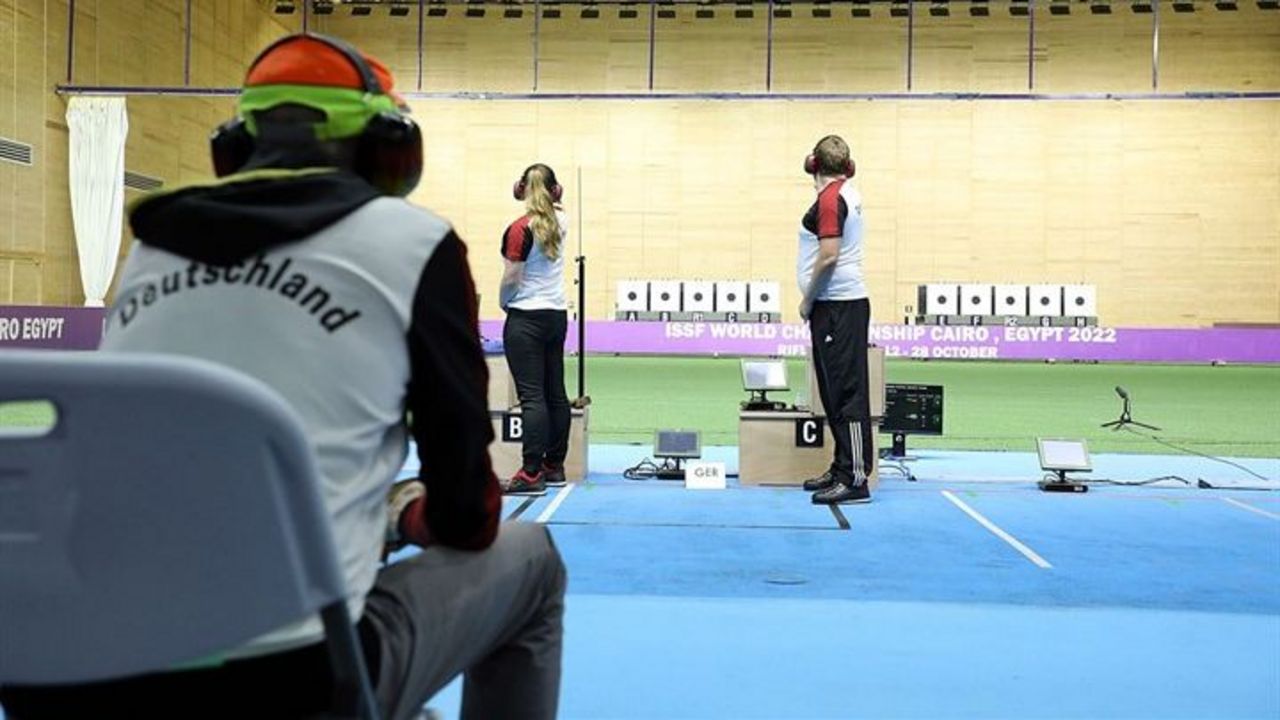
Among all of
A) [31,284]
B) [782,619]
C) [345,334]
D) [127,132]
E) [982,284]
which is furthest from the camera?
[982,284]

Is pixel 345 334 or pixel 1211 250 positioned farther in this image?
pixel 1211 250

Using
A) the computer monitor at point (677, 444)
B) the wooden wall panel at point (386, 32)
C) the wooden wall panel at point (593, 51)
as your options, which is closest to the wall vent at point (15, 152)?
the wooden wall panel at point (386, 32)

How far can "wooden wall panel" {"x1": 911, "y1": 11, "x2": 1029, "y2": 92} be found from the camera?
82.8 ft

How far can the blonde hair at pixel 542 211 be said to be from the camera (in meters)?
6.57

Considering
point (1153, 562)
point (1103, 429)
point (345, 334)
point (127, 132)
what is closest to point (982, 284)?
point (1103, 429)

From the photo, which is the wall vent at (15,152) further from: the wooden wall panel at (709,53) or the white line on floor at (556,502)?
the white line on floor at (556,502)

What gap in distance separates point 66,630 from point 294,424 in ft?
1.00

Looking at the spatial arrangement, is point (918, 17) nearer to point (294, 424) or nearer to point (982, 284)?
point (982, 284)

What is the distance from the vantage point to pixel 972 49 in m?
25.3

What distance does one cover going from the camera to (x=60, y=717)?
49.2 inches

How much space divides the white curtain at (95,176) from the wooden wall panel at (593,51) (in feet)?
30.2

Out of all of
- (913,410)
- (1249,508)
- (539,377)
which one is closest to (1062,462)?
(1249,508)

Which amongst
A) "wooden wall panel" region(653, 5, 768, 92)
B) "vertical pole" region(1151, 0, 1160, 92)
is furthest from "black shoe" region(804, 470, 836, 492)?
"wooden wall panel" region(653, 5, 768, 92)

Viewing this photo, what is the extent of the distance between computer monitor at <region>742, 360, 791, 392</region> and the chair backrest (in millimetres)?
6364
